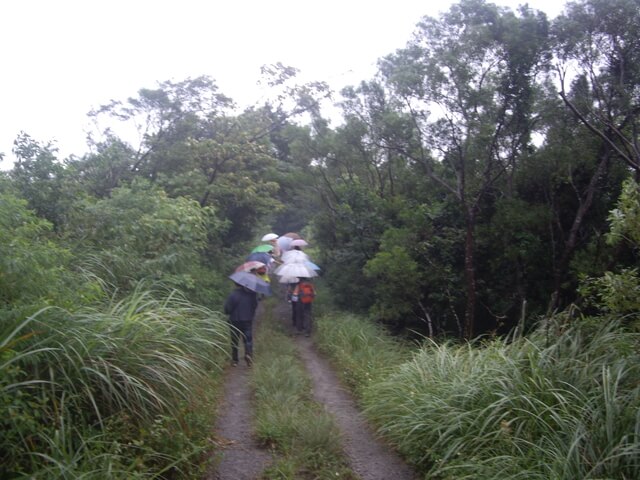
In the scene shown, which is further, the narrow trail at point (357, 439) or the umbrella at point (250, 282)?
the umbrella at point (250, 282)

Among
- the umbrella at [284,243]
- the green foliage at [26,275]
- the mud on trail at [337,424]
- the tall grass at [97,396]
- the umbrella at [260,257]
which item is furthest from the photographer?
the umbrella at [284,243]

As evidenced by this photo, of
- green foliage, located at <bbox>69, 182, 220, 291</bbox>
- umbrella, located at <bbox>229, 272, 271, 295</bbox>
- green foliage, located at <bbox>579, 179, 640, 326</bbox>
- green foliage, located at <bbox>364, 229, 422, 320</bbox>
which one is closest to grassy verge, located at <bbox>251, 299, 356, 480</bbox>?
umbrella, located at <bbox>229, 272, 271, 295</bbox>

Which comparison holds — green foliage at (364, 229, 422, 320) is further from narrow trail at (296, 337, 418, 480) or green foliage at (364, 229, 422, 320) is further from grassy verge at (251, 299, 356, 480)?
grassy verge at (251, 299, 356, 480)

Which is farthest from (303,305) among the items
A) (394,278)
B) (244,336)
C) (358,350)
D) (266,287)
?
(244,336)

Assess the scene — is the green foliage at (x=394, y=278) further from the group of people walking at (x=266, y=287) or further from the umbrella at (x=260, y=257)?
the umbrella at (x=260, y=257)

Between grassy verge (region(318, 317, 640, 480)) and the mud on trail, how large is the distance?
0.59ft

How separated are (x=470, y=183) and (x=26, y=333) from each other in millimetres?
10970

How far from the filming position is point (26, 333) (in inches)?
173

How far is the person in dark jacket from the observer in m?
8.91

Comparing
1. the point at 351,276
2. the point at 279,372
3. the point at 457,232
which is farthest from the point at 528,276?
the point at 279,372

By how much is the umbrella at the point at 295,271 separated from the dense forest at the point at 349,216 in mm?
1474

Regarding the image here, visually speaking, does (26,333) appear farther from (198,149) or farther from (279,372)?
(198,149)

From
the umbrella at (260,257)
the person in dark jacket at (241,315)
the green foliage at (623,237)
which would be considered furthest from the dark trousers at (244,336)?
the green foliage at (623,237)

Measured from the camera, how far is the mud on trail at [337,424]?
203 inches
